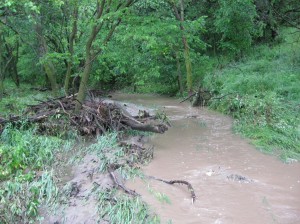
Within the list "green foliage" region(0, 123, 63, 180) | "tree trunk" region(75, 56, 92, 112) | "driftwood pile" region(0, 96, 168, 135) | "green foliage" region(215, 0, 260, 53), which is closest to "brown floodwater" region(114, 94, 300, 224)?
"driftwood pile" region(0, 96, 168, 135)

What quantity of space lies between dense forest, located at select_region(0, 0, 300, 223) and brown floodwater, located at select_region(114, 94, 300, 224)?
744 mm

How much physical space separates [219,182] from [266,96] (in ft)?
17.3

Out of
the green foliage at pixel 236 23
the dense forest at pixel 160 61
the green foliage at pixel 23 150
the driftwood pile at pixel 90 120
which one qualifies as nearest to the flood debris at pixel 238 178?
the dense forest at pixel 160 61

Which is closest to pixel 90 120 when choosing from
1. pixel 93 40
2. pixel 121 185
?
pixel 93 40

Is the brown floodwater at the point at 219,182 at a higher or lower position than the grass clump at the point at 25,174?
lower

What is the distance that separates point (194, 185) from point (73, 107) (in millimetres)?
5278

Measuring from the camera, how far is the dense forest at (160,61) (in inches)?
300

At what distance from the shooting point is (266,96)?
10.6 m

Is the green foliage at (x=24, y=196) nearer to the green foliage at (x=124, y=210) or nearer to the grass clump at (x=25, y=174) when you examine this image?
the grass clump at (x=25, y=174)

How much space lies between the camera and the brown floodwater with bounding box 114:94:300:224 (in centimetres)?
509

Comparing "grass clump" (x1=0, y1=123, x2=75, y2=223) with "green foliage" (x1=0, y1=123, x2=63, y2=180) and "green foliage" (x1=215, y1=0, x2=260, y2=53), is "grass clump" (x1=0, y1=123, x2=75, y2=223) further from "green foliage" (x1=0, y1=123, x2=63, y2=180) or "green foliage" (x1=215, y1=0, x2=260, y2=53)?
"green foliage" (x1=215, y1=0, x2=260, y2=53)

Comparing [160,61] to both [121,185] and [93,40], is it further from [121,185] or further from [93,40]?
[121,185]

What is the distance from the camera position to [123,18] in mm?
9125

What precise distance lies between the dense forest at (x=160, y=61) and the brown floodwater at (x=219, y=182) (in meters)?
0.74
